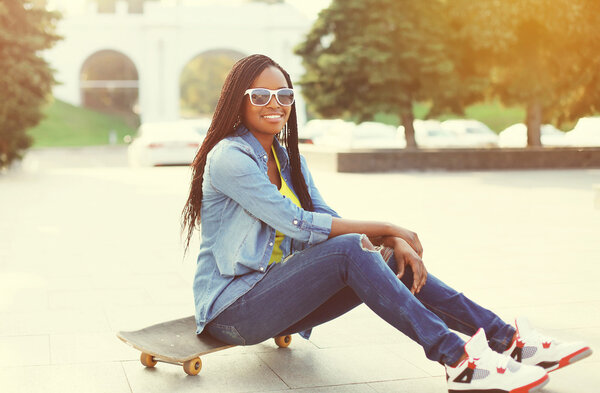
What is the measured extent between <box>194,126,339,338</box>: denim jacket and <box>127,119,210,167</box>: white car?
16315 mm

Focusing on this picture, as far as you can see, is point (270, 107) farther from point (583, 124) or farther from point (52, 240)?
point (583, 124)

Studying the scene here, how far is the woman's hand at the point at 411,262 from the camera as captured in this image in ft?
11.6

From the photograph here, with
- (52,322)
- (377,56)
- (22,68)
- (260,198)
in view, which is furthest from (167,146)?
(260,198)

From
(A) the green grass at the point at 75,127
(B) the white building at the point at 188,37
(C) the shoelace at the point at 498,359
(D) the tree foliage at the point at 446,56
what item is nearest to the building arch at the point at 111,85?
(A) the green grass at the point at 75,127

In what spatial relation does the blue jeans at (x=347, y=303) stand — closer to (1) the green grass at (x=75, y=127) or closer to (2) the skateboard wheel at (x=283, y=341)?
(2) the skateboard wheel at (x=283, y=341)

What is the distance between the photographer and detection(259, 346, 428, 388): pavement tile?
3.75 m

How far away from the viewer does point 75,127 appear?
46781mm

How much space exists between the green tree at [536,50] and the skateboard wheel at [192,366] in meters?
16.9

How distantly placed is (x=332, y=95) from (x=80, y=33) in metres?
37.3

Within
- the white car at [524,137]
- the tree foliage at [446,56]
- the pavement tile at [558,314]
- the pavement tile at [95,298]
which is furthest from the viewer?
the white car at [524,137]

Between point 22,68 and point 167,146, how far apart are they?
4.25m

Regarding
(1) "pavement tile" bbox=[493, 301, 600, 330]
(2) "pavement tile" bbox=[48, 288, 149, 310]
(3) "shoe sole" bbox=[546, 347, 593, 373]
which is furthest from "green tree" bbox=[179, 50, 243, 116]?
(3) "shoe sole" bbox=[546, 347, 593, 373]

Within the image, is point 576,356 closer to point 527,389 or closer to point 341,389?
point 527,389

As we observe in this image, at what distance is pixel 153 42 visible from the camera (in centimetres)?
5194
